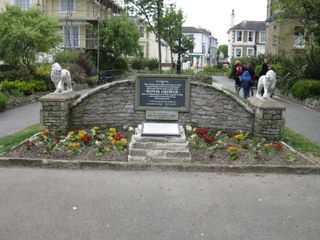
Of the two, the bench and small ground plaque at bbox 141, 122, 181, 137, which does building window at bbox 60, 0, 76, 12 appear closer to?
the bench

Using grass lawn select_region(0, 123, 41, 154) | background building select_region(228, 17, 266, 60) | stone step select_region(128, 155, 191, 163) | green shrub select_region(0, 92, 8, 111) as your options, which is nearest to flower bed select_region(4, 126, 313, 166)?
stone step select_region(128, 155, 191, 163)

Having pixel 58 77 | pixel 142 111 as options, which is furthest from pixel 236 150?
pixel 58 77

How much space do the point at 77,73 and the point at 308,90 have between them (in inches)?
576

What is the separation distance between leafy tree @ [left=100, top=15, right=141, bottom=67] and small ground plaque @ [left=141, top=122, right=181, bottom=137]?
25147 millimetres

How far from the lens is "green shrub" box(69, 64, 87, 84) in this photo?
82.6ft

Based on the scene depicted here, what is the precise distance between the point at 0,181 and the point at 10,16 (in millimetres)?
16913

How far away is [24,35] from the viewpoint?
66.2ft

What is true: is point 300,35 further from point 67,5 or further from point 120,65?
point 67,5

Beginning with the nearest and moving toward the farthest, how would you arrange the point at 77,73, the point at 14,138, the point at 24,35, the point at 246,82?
the point at 14,138 → the point at 246,82 → the point at 24,35 → the point at 77,73

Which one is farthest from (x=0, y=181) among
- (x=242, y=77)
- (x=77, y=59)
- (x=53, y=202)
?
(x=77, y=59)

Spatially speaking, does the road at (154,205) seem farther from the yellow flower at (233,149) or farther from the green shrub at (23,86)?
the green shrub at (23,86)

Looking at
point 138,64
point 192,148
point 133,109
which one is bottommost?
point 192,148

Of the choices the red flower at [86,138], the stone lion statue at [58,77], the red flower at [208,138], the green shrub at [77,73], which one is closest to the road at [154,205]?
the red flower at [86,138]

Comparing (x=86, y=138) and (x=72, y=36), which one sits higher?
(x=72, y=36)
